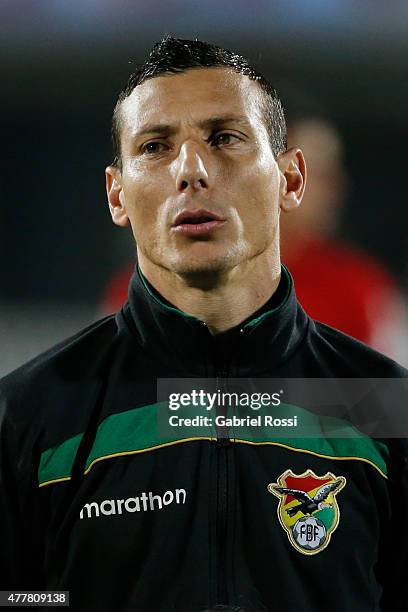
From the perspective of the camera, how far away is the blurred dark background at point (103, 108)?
104cm

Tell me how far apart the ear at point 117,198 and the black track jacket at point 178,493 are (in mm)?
100

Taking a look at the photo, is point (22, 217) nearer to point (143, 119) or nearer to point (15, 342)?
point (15, 342)

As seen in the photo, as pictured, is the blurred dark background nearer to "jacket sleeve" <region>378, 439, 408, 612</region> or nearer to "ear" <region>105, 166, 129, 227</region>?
"ear" <region>105, 166, 129, 227</region>

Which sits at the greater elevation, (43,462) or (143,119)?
(143,119)

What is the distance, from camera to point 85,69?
1070 millimetres

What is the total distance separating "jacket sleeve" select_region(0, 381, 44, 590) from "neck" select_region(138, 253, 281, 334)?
0.69 feet

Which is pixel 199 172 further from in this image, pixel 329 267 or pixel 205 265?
pixel 329 267

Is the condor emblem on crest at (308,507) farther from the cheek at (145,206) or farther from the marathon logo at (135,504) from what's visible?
the cheek at (145,206)

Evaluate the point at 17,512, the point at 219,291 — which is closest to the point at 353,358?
the point at 219,291

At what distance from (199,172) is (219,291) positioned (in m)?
0.13

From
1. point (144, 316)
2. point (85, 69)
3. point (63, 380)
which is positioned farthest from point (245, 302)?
point (85, 69)

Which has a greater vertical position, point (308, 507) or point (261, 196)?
point (261, 196)

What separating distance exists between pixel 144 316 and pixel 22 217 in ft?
1.13

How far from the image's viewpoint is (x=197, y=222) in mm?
797
